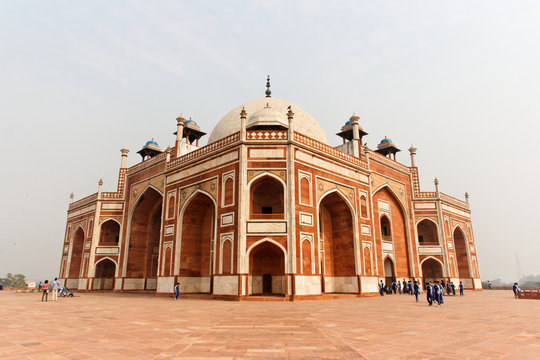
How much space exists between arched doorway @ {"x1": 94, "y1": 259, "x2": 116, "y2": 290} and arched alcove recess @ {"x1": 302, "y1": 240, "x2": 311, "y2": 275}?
64.4 feet

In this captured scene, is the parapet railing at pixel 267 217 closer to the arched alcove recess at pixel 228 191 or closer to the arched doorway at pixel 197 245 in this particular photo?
the arched alcove recess at pixel 228 191

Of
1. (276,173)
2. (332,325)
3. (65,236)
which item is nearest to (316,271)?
(276,173)

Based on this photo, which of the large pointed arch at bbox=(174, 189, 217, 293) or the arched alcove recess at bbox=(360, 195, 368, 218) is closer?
the large pointed arch at bbox=(174, 189, 217, 293)

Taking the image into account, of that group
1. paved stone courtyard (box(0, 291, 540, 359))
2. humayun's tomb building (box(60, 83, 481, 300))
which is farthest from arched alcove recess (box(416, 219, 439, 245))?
paved stone courtyard (box(0, 291, 540, 359))

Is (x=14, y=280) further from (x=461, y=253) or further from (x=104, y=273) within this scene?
(x=461, y=253)

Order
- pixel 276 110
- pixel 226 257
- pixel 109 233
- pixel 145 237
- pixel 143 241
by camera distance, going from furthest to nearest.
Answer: pixel 109 233 → pixel 145 237 → pixel 143 241 → pixel 276 110 → pixel 226 257

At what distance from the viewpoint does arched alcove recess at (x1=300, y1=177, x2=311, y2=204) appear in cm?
1856

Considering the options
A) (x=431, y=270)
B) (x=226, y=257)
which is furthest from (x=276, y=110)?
(x=431, y=270)

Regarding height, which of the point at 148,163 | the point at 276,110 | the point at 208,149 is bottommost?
the point at 208,149

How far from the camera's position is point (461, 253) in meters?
→ 33.3

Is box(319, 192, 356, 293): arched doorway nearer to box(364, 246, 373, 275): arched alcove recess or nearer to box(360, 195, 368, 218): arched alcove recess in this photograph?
box(364, 246, 373, 275): arched alcove recess

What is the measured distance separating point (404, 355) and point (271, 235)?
12.5 meters

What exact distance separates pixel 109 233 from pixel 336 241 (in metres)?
21.0

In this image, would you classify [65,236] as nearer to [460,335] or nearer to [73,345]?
[73,345]
